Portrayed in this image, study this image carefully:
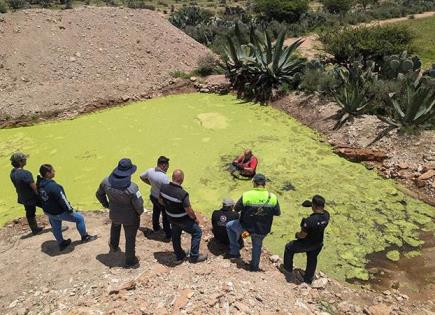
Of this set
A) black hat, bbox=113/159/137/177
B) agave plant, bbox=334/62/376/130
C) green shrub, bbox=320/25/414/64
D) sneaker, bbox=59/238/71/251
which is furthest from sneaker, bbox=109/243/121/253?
green shrub, bbox=320/25/414/64

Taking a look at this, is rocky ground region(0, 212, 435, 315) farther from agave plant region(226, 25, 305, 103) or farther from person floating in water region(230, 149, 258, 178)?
agave plant region(226, 25, 305, 103)

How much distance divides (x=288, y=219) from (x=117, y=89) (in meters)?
8.05

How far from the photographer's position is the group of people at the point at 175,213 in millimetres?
5320

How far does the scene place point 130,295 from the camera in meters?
4.96

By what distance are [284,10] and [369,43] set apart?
37.3ft

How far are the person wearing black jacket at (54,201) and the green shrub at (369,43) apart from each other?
11.7m

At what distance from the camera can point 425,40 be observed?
18562 millimetres

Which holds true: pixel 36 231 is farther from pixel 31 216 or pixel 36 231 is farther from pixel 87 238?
pixel 87 238

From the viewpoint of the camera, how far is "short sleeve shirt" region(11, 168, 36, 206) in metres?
6.19

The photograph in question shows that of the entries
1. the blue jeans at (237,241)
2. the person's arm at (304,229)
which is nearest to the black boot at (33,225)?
the blue jeans at (237,241)

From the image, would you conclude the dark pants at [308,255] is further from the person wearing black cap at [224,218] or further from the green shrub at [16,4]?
the green shrub at [16,4]

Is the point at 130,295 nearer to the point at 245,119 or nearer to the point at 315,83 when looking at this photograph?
the point at 245,119

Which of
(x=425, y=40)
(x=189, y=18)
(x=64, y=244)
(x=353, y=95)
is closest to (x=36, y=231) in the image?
(x=64, y=244)

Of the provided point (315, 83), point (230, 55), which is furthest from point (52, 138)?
point (315, 83)
